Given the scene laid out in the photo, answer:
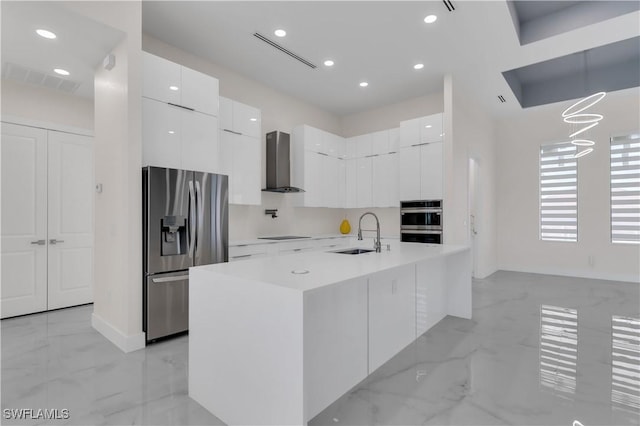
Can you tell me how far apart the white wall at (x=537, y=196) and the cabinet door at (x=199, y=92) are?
604 cm

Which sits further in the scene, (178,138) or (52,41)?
(178,138)

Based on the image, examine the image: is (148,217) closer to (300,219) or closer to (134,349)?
(134,349)

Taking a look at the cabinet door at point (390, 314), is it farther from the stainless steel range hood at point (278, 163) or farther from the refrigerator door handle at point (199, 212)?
the stainless steel range hood at point (278, 163)

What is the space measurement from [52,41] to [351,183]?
14.8 ft

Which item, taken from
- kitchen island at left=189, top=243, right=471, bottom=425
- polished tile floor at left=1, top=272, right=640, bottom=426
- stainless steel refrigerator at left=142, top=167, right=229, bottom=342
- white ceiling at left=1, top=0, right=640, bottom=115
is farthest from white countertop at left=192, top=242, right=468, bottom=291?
white ceiling at left=1, top=0, right=640, bottom=115

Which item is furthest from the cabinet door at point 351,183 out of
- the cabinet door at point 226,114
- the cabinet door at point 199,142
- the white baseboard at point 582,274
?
the white baseboard at point 582,274

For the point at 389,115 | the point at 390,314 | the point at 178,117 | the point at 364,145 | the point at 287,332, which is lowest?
the point at 390,314

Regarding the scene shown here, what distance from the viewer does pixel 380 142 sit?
5629 millimetres

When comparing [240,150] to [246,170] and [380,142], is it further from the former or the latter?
[380,142]

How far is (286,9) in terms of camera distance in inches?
124

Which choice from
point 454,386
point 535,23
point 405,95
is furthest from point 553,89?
point 454,386

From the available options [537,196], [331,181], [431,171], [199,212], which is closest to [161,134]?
[199,212]

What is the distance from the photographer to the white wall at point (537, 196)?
5.48m

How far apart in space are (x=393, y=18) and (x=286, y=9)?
3.74 ft
